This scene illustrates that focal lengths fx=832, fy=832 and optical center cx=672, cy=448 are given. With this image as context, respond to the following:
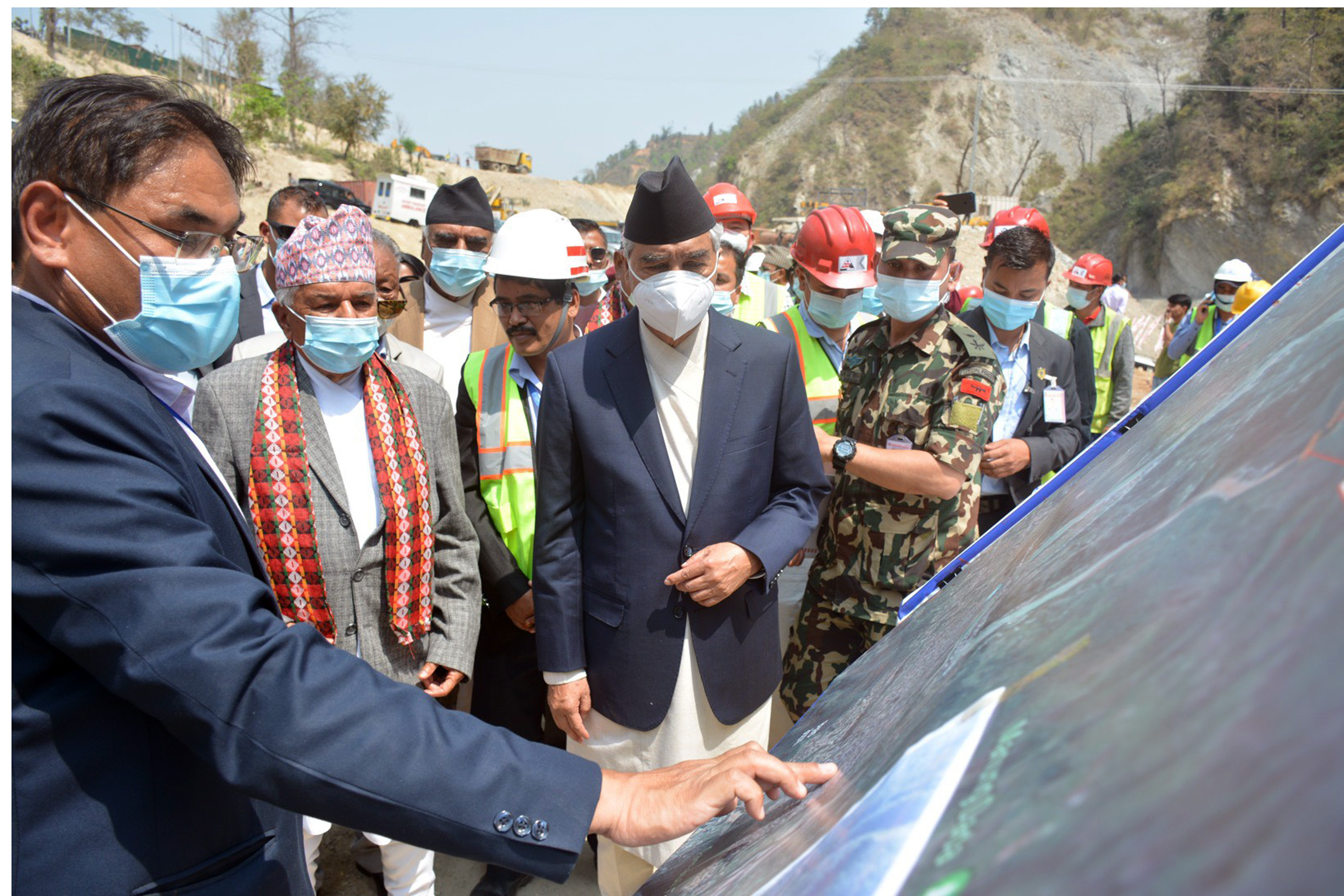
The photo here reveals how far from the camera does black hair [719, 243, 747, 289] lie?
4.20 m

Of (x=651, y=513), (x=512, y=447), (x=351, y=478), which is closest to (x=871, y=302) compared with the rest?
(x=512, y=447)

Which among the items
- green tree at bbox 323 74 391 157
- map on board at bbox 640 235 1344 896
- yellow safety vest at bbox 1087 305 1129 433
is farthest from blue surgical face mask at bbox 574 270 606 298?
green tree at bbox 323 74 391 157

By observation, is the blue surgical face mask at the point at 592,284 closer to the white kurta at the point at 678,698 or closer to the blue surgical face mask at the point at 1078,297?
the white kurta at the point at 678,698

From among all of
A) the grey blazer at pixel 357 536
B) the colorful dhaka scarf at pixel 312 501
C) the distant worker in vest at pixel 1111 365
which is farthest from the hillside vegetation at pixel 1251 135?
the colorful dhaka scarf at pixel 312 501

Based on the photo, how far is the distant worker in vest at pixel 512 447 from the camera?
2.60 meters

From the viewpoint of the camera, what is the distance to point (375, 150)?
42.4 metres

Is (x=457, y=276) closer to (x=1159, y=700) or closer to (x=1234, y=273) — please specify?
(x=1159, y=700)

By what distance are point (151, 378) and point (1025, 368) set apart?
3152 mm

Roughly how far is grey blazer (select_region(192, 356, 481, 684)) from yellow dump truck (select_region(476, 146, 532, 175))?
49236mm

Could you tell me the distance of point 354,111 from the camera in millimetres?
37969

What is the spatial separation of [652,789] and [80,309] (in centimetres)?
102

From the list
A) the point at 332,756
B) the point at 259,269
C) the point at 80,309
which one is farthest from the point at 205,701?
the point at 259,269

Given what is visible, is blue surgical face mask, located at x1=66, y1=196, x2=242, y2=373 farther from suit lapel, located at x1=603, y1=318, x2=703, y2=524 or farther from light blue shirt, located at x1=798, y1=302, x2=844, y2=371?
light blue shirt, located at x1=798, y1=302, x2=844, y2=371

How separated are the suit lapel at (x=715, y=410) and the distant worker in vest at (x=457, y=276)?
5.78 feet
